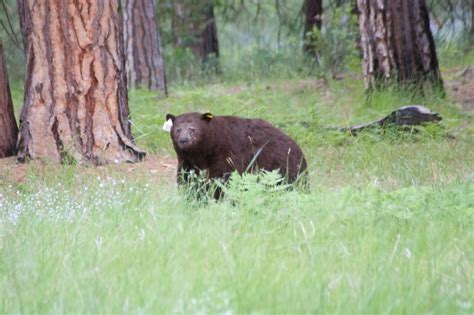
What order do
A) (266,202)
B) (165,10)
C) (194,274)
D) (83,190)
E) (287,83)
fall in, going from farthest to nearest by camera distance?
(165,10), (287,83), (83,190), (266,202), (194,274)

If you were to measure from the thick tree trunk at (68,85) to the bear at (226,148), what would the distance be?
1.18 m

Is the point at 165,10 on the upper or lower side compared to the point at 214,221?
upper

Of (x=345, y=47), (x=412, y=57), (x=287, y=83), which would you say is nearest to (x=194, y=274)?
(x=412, y=57)

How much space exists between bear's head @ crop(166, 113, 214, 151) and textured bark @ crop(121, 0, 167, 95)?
8757 millimetres

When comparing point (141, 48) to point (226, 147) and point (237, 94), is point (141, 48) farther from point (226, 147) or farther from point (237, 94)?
point (226, 147)

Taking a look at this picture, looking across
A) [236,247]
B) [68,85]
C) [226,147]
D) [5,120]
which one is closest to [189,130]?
[226,147]

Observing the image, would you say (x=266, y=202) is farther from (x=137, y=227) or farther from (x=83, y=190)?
(x=83, y=190)

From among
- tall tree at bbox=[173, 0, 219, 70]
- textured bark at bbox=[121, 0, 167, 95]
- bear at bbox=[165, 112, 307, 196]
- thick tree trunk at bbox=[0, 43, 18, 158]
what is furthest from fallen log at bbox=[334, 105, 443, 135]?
tall tree at bbox=[173, 0, 219, 70]

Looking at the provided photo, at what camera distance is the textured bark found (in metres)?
16.5

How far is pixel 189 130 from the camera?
7.61 m

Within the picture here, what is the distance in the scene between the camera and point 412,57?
1270cm

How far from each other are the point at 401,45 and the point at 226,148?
583 cm

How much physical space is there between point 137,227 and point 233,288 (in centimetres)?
141

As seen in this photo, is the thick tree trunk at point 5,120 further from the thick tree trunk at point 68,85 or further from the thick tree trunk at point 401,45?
the thick tree trunk at point 401,45
